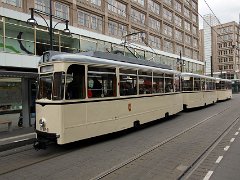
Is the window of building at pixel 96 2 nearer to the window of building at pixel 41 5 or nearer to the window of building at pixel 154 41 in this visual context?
the window of building at pixel 41 5

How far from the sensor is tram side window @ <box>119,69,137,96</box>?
11.5 metres

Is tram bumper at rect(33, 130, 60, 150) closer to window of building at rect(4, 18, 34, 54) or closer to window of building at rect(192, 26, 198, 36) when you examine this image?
window of building at rect(4, 18, 34, 54)

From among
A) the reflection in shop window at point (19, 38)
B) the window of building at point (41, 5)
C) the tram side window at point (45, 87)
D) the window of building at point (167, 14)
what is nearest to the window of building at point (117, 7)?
the window of building at point (41, 5)

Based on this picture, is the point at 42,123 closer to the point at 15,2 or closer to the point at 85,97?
the point at 85,97

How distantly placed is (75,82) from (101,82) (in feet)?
4.17

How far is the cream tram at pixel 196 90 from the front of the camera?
21.6 m

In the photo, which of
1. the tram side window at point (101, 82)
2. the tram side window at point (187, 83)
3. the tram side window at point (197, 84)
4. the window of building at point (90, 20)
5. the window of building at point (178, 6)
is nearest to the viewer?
the tram side window at point (101, 82)

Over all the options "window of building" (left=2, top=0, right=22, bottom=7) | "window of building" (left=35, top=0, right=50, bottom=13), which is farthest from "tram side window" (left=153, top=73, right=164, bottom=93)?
"window of building" (left=35, top=0, right=50, bottom=13)

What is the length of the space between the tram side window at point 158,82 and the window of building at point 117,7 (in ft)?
72.8

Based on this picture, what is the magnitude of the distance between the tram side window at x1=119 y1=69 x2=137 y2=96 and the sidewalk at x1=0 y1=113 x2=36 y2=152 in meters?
3.93

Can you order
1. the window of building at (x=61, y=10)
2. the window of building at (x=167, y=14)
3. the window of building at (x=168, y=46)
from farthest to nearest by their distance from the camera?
the window of building at (x=167, y=14), the window of building at (x=168, y=46), the window of building at (x=61, y=10)

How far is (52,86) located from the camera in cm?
915

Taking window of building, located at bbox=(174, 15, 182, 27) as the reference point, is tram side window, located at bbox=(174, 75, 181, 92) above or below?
Answer: below

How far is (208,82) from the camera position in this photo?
27188mm
